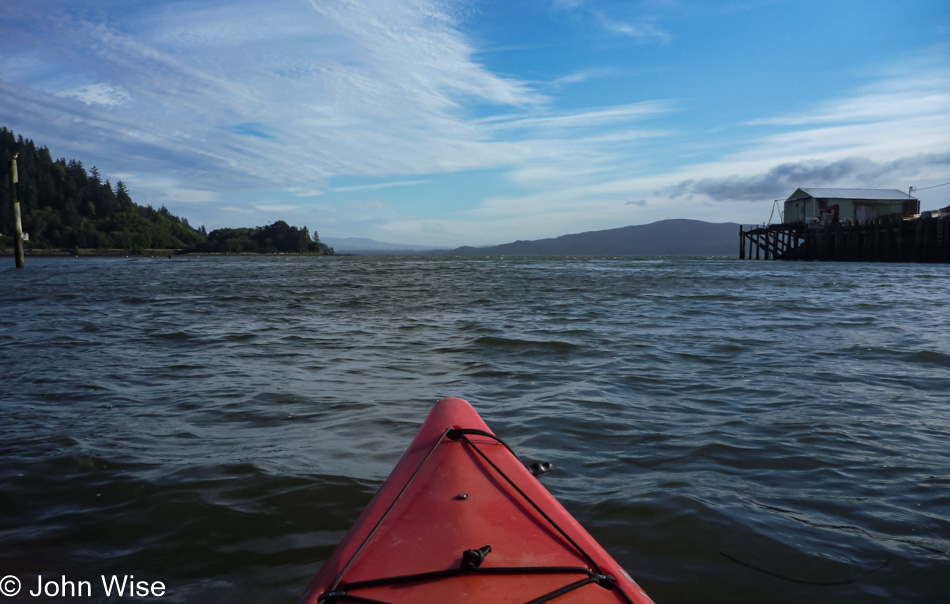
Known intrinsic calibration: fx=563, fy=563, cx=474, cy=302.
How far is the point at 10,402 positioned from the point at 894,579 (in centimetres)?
800

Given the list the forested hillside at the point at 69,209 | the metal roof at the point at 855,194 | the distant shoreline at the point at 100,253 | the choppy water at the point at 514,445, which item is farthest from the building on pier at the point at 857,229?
the forested hillside at the point at 69,209

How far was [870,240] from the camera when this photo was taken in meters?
47.1

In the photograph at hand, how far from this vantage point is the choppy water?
318 cm

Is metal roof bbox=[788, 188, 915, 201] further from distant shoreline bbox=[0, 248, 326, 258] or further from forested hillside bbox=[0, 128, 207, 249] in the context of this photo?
forested hillside bbox=[0, 128, 207, 249]

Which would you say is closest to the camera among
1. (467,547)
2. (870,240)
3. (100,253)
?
(467,547)

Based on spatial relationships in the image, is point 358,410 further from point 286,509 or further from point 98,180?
point 98,180

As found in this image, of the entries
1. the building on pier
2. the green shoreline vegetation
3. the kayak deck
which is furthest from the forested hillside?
the kayak deck

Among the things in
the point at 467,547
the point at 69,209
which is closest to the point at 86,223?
the point at 69,209

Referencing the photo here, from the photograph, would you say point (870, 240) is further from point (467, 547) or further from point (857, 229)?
point (467, 547)

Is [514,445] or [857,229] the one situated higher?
[857,229]

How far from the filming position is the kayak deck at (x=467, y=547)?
2021mm

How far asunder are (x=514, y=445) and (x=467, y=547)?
277cm

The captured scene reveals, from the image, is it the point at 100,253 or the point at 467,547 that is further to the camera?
the point at 100,253

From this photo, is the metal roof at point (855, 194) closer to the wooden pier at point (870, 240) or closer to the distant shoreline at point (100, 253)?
the wooden pier at point (870, 240)
